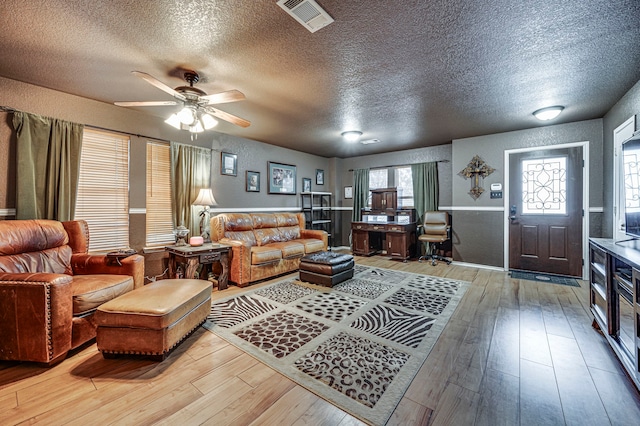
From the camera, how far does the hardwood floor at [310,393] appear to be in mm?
1444

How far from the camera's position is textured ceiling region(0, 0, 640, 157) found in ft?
5.91

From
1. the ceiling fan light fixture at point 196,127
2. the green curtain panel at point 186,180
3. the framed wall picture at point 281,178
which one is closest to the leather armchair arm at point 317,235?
the framed wall picture at point 281,178

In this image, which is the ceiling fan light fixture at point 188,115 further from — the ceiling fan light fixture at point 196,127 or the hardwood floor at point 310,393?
the hardwood floor at point 310,393

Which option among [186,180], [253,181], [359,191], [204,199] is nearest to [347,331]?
[204,199]

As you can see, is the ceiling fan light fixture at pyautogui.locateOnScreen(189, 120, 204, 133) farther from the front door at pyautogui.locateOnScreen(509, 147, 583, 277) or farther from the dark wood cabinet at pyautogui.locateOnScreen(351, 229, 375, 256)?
the front door at pyautogui.locateOnScreen(509, 147, 583, 277)

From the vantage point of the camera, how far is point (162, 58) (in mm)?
2371

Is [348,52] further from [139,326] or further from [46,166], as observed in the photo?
[46,166]

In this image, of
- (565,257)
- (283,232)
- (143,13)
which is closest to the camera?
(143,13)

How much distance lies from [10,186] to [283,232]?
3.61 meters

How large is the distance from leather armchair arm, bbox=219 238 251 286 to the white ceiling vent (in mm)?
2890

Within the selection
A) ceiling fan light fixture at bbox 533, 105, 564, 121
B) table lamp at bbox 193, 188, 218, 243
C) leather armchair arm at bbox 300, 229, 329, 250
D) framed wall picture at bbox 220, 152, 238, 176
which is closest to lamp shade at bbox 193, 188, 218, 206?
table lamp at bbox 193, 188, 218, 243

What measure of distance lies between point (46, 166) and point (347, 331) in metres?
3.81

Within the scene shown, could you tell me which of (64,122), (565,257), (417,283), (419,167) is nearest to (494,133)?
(419,167)

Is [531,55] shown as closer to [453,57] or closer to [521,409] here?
[453,57]
